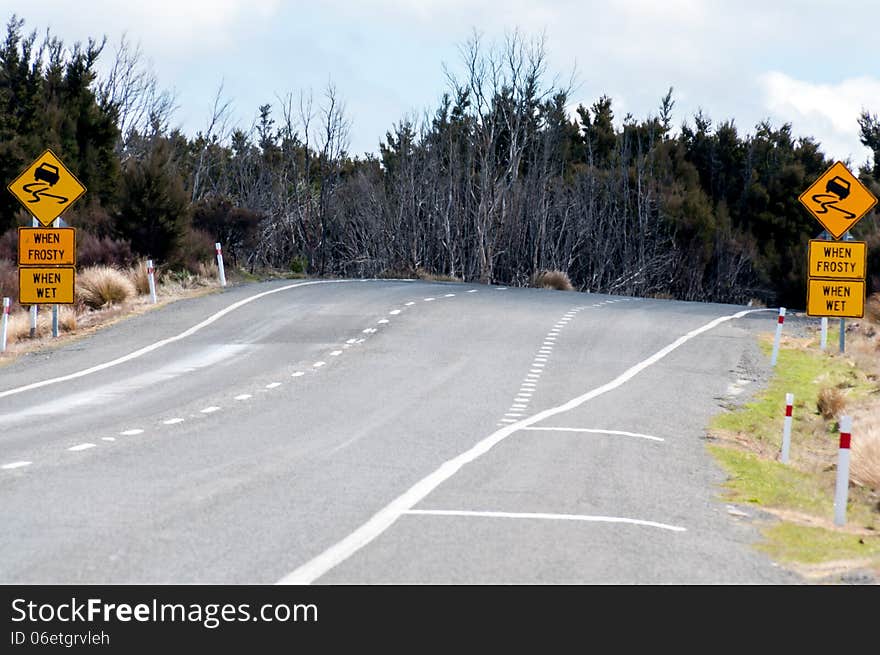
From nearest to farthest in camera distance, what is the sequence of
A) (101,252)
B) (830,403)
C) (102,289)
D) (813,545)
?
1. (813,545)
2. (830,403)
3. (102,289)
4. (101,252)

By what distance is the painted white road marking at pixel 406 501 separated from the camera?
24.7 ft

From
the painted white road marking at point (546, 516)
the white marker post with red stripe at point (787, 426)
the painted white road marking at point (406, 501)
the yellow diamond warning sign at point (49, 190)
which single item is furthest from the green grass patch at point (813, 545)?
the yellow diamond warning sign at point (49, 190)

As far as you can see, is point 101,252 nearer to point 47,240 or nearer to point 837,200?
point 47,240

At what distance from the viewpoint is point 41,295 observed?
78.4ft

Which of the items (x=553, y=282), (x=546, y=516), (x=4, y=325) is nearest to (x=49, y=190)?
(x=4, y=325)

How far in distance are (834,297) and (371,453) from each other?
13.1 m

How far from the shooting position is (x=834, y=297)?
2281 cm

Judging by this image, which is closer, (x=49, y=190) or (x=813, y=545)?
(x=813, y=545)

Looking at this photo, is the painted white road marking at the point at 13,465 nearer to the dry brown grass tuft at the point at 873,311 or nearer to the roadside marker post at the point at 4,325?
the roadside marker post at the point at 4,325

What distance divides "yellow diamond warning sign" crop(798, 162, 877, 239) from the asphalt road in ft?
9.62

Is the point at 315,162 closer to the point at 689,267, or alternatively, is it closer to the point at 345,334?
the point at 689,267

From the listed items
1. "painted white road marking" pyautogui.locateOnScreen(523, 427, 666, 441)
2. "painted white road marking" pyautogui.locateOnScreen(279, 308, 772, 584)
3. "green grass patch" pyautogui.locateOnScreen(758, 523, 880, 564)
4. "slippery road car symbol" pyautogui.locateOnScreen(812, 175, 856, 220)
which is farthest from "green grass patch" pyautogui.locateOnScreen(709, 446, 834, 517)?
"slippery road car symbol" pyautogui.locateOnScreen(812, 175, 856, 220)

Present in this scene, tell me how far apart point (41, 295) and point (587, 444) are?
13.8 metres
